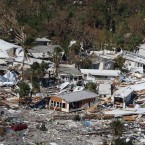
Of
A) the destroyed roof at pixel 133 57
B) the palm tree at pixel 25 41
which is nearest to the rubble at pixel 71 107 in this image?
the palm tree at pixel 25 41

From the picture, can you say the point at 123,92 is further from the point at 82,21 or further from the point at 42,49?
the point at 82,21

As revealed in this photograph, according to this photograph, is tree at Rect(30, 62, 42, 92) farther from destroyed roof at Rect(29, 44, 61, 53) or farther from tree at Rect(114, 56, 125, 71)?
tree at Rect(114, 56, 125, 71)

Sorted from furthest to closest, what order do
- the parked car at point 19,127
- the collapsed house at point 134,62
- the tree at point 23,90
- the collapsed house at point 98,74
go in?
the collapsed house at point 134,62
the collapsed house at point 98,74
the tree at point 23,90
the parked car at point 19,127

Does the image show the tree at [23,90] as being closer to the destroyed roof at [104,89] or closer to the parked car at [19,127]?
the parked car at [19,127]

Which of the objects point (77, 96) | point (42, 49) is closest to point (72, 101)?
point (77, 96)

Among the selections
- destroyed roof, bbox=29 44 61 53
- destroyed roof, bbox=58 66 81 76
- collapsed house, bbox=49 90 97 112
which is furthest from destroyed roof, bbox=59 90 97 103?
destroyed roof, bbox=29 44 61 53
